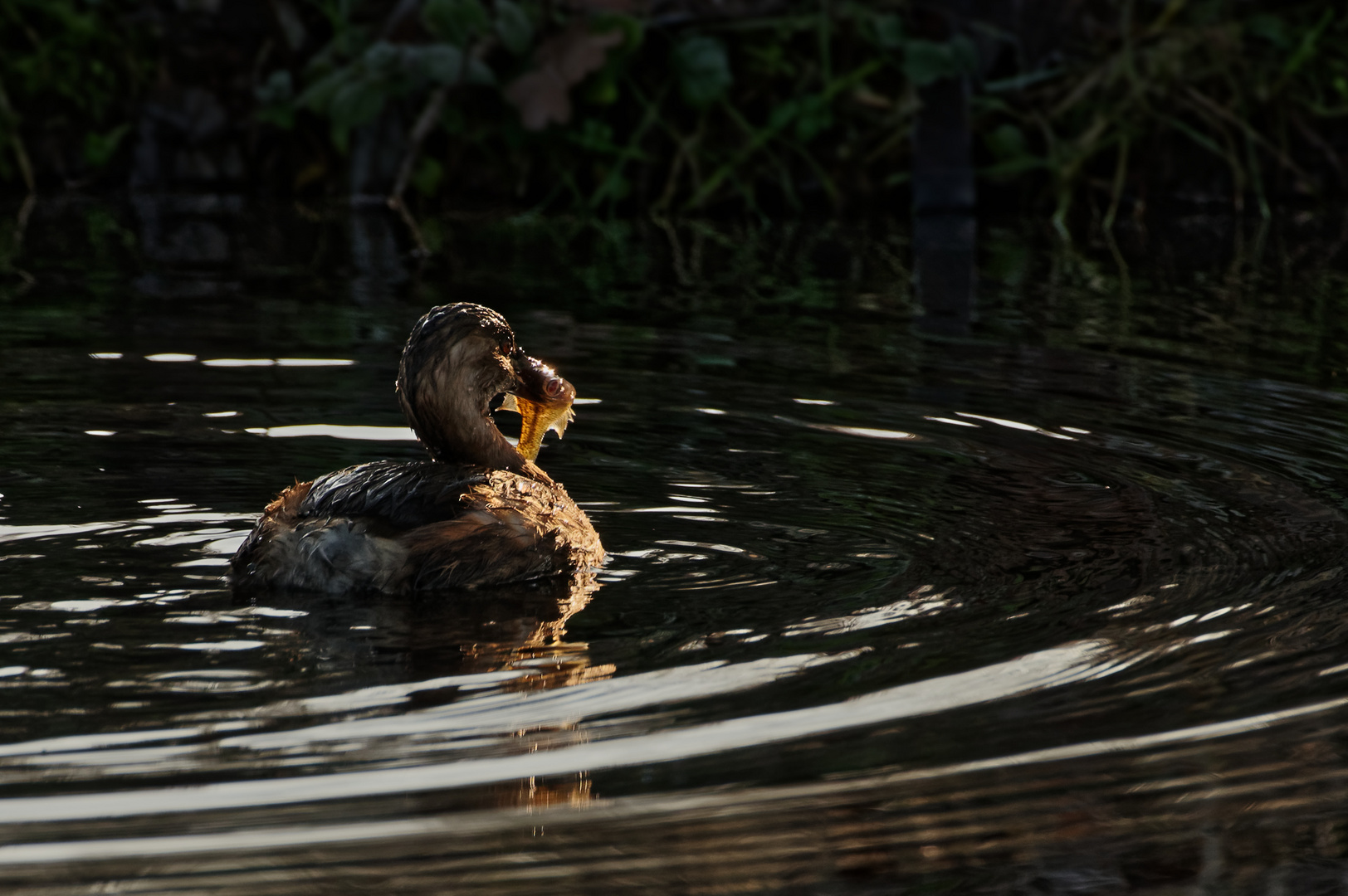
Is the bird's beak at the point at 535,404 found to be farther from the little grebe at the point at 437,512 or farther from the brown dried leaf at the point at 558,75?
the brown dried leaf at the point at 558,75

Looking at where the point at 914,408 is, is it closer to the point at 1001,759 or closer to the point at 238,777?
the point at 1001,759

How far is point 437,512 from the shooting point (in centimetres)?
416

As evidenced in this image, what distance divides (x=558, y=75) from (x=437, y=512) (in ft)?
21.6

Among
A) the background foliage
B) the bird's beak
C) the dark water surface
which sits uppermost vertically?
the background foliage

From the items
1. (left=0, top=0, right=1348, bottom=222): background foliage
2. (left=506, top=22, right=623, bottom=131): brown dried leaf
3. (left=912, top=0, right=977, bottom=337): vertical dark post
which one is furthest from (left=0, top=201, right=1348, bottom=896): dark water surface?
(left=0, top=0, right=1348, bottom=222): background foliage

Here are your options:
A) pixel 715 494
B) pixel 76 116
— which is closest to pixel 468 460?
pixel 715 494

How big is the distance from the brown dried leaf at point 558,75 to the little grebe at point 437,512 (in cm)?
575

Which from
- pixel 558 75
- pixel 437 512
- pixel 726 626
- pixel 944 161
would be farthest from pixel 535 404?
pixel 944 161

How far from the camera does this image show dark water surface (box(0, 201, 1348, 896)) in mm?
2602

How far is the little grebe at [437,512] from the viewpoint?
13.3 ft

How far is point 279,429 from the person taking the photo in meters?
5.52

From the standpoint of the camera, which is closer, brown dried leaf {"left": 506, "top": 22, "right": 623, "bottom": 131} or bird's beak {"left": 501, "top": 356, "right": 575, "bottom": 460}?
bird's beak {"left": 501, "top": 356, "right": 575, "bottom": 460}

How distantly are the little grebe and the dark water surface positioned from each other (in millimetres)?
81

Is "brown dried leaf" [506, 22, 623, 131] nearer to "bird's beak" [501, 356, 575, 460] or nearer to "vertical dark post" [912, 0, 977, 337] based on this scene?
"vertical dark post" [912, 0, 977, 337]
